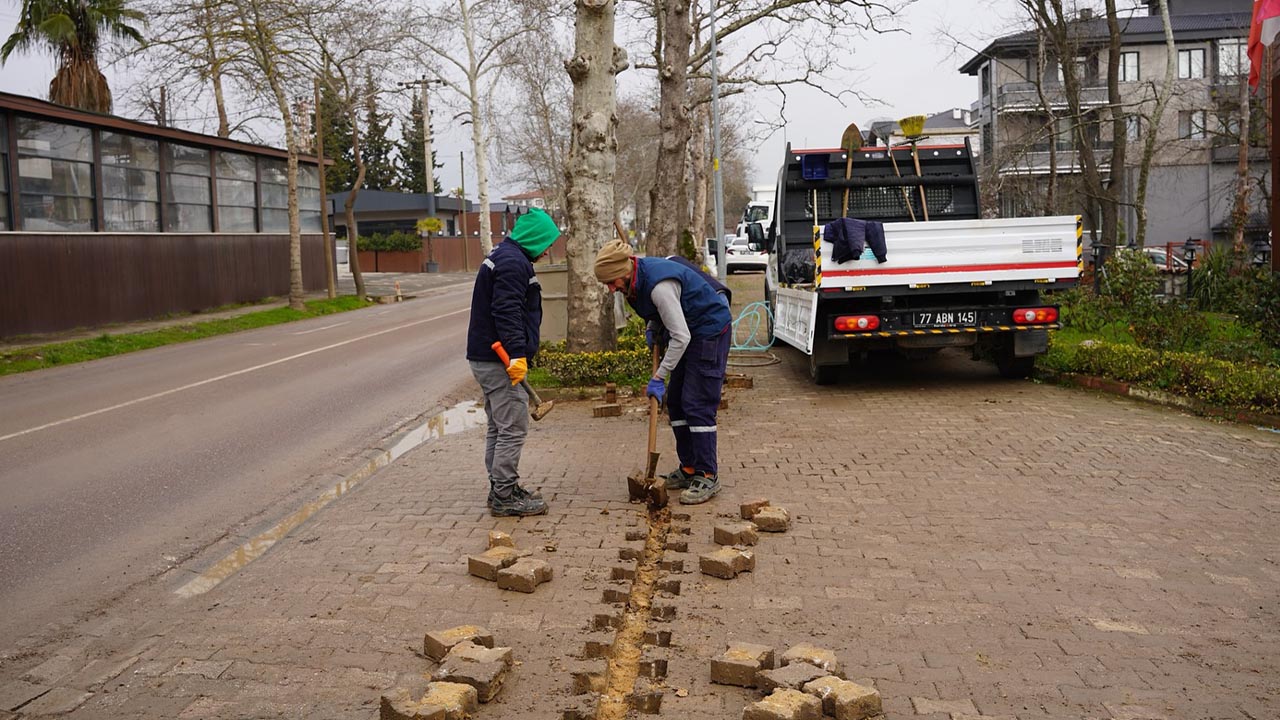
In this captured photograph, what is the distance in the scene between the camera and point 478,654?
4.18 m

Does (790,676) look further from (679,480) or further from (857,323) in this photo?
(857,323)

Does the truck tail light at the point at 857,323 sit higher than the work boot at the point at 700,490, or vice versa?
the truck tail light at the point at 857,323

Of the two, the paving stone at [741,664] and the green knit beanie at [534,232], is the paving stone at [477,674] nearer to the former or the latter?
the paving stone at [741,664]

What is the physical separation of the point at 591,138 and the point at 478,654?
8.36 m

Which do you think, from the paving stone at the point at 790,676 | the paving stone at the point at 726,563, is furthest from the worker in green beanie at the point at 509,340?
the paving stone at the point at 790,676

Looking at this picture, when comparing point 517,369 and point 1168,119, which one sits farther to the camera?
point 1168,119

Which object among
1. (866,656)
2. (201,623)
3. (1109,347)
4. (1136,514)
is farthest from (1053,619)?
(1109,347)

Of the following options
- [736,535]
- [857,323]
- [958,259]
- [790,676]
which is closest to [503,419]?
[736,535]

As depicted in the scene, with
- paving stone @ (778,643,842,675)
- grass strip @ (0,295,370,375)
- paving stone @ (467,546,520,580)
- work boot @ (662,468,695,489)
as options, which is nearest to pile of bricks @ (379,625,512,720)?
paving stone @ (467,546,520,580)

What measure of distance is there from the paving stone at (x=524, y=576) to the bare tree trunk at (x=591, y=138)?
6.88 meters

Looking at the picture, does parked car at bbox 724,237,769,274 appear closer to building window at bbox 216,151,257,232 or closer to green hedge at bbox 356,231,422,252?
building window at bbox 216,151,257,232

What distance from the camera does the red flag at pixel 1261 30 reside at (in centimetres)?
1174

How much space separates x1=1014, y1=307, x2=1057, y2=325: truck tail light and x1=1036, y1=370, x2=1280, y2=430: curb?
727 millimetres

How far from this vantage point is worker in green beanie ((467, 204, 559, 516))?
255 inches
